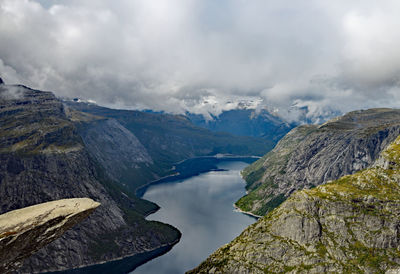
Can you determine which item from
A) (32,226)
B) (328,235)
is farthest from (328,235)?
(32,226)

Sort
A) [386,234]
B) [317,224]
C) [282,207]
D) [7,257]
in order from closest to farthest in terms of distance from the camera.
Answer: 1. [7,257]
2. [386,234]
3. [317,224]
4. [282,207]

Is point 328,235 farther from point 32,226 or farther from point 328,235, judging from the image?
point 32,226

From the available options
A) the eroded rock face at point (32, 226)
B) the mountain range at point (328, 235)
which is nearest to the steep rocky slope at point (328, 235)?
the mountain range at point (328, 235)

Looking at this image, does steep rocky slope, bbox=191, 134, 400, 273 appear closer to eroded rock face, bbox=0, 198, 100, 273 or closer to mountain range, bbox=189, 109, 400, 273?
mountain range, bbox=189, 109, 400, 273

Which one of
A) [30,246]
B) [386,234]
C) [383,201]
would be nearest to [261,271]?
[386,234]

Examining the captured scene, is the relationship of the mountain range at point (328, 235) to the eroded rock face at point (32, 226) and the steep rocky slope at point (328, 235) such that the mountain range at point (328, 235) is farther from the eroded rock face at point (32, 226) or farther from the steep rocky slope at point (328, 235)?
the eroded rock face at point (32, 226)

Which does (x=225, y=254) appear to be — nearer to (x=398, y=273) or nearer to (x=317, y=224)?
(x=317, y=224)
